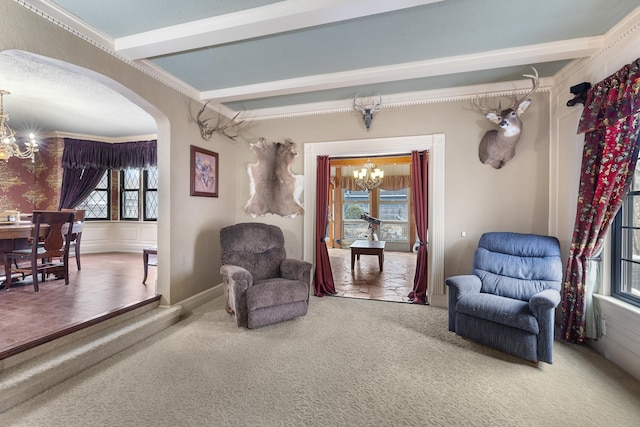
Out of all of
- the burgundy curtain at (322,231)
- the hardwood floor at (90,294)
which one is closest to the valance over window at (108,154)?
the hardwood floor at (90,294)

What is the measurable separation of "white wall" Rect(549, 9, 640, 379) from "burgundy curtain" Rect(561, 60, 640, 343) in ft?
0.45

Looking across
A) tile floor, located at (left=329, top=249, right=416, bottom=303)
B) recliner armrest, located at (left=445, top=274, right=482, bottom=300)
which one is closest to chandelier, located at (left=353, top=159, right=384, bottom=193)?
tile floor, located at (left=329, top=249, right=416, bottom=303)

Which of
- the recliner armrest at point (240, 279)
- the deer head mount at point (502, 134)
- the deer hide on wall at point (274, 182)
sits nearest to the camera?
the recliner armrest at point (240, 279)

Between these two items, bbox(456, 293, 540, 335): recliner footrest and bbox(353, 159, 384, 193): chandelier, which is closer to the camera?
bbox(456, 293, 540, 335): recliner footrest

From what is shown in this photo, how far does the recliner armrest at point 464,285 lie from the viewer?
2.75m

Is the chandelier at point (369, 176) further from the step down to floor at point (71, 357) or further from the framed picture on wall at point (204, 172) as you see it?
the step down to floor at point (71, 357)

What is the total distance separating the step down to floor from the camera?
1.90 metres

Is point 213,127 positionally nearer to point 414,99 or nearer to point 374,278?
point 414,99

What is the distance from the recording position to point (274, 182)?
175 inches

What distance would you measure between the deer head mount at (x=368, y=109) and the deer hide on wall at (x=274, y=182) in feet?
3.56

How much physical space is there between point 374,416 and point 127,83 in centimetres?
353

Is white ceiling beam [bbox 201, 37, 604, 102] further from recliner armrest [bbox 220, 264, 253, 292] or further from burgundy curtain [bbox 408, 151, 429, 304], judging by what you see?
recliner armrest [bbox 220, 264, 253, 292]

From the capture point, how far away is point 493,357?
96.8 inches

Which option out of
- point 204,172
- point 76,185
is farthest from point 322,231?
point 76,185
